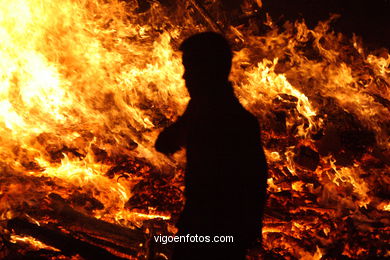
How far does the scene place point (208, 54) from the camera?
3.84 m

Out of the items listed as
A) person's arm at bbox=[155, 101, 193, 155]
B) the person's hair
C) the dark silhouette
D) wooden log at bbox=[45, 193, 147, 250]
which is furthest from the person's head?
wooden log at bbox=[45, 193, 147, 250]

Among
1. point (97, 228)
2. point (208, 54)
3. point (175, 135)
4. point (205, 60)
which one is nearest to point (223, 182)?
point (175, 135)

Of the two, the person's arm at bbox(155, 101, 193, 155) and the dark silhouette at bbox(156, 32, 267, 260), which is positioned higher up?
Answer: the person's arm at bbox(155, 101, 193, 155)

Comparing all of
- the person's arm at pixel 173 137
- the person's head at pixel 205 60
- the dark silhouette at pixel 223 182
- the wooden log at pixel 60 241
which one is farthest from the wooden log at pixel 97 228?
the person's head at pixel 205 60

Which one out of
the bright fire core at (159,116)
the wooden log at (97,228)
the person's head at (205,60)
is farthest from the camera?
the bright fire core at (159,116)

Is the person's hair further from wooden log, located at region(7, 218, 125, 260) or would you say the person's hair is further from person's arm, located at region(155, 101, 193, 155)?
wooden log, located at region(7, 218, 125, 260)

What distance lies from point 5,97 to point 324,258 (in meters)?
5.22

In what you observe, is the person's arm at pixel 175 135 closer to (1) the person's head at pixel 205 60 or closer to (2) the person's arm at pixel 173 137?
(2) the person's arm at pixel 173 137

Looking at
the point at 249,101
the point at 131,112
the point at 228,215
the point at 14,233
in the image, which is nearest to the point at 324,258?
the point at 228,215

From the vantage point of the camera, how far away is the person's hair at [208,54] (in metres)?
3.68

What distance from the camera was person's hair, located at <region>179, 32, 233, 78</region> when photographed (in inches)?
145

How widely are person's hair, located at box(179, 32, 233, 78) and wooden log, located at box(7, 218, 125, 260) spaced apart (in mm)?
2755

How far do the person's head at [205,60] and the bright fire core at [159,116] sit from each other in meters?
0.77

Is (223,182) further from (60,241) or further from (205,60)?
(60,241)
